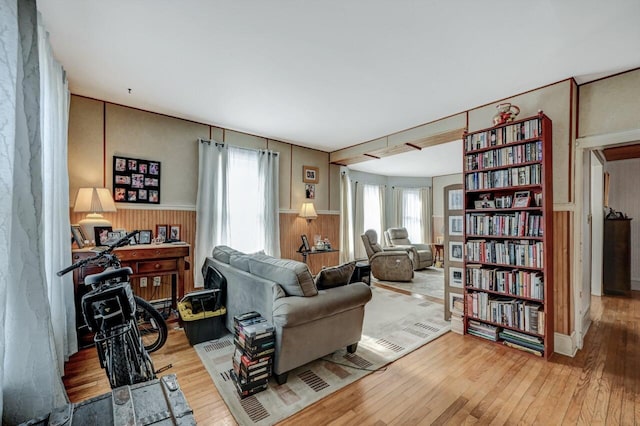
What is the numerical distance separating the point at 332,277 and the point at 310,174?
326cm

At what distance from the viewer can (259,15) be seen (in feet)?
5.94

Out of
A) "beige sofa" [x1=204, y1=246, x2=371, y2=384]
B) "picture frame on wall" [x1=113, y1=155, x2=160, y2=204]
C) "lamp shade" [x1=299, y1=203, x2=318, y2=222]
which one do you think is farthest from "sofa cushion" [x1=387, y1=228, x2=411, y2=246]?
"picture frame on wall" [x1=113, y1=155, x2=160, y2=204]

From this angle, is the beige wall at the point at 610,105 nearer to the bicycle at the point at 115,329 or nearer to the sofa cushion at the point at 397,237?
the bicycle at the point at 115,329

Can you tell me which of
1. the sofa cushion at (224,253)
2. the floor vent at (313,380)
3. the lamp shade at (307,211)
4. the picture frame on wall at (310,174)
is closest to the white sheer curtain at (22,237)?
the floor vent at (313,380)

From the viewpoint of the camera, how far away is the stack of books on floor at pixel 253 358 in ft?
6.11

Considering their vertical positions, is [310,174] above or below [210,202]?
above

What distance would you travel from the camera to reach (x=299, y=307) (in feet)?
6.37

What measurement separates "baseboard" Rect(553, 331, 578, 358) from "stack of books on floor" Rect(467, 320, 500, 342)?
0.48 metres

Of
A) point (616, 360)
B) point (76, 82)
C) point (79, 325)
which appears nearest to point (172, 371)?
point (79, 325)

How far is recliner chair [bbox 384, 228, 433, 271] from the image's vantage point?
6.18 metres

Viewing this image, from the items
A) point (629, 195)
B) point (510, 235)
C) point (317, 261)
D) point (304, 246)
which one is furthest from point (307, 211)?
point (629, 195)

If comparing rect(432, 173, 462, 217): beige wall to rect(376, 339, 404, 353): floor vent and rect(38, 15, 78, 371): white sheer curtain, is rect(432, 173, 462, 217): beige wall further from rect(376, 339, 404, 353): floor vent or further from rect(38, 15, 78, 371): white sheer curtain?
rect(38, 15, 78, 371): white sheer curtain

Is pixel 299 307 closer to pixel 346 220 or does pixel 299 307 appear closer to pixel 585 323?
pixel 585 323

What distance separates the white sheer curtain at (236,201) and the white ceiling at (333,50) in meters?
1.00
